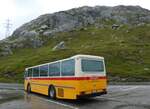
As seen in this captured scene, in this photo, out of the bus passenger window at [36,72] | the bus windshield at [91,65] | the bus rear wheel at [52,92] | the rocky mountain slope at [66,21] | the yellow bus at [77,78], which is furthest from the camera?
the rocky mountain slope at [66,21]

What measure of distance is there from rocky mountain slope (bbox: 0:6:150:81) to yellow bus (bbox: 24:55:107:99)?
113ft

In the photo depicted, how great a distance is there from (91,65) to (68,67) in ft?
5.41

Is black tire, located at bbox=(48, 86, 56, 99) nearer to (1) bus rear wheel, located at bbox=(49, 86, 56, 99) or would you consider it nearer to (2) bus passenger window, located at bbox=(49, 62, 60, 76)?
(1) bus rear wheel, located at bbox=(49, 86, 56, 99)

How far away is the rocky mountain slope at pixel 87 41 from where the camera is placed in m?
79.4

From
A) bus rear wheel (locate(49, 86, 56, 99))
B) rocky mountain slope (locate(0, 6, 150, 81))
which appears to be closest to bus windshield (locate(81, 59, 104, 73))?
bus rear wheel (locate(49, 86, 56, 99))

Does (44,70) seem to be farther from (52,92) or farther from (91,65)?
(91,65)

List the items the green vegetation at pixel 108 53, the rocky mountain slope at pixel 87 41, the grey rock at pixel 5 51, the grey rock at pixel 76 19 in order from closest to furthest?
the green vegetation at pixel 108 53, the rocky mountain slope at pixel 87 41, the grey rock at pixel 5 51, the grey rock at pixel 76 19

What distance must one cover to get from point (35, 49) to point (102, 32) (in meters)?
32.0

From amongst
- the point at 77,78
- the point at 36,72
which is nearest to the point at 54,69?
the point at 77,78

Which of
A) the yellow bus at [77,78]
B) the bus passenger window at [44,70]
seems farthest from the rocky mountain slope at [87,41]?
the yellow bus at [77,78]

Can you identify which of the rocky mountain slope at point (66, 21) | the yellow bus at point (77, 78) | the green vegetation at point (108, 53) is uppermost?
the rocky mountain slope at point (66, 21)

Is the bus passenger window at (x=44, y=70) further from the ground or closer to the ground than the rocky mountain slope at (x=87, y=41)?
closer to the ground

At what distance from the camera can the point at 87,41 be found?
128 metres

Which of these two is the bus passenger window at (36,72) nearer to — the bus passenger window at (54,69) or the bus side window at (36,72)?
the bus side window at (36,72)
